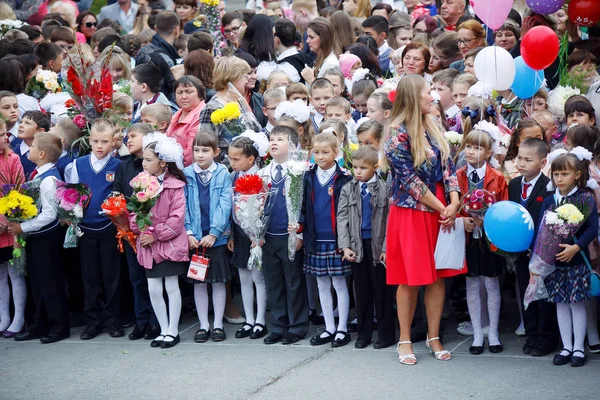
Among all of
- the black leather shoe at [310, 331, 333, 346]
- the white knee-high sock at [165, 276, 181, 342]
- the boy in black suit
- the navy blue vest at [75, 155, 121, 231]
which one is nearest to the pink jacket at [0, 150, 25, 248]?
the navy blue vest at [75, 155, 121, 231]

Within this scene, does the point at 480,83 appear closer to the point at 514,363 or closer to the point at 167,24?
the point at 514,363

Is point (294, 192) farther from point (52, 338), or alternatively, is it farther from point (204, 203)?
point (52, 338)

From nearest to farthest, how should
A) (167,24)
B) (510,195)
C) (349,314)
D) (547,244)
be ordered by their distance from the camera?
(547,244), (510,195), (349,314), (167,24)

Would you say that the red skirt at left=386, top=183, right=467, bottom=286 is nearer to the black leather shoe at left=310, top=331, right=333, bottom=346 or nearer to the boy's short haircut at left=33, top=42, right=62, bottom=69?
the black leather shoe at left=310, top=331, right=333, bottom=346

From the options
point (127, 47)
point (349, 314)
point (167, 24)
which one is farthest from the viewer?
point (127, 47)

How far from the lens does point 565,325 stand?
256 inches

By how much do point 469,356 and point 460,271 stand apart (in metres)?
0.67

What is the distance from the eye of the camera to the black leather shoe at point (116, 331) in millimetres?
7957

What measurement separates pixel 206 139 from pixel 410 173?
1983 mm

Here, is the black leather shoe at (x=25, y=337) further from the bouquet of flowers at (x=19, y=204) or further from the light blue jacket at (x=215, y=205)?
the light blue jacket at (x=215, y=205)

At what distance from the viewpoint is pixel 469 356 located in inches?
267

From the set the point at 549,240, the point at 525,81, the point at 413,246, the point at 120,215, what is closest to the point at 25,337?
the point at 120,215

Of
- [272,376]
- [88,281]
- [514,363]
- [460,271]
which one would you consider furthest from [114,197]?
[514,363]

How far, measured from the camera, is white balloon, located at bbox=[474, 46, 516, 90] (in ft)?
23.4
